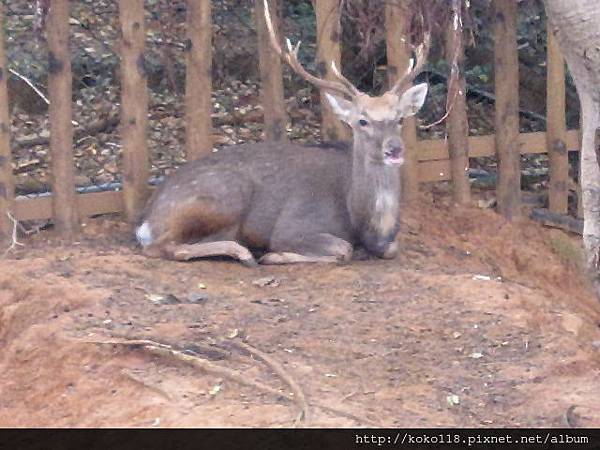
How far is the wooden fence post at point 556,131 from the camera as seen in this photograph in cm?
886

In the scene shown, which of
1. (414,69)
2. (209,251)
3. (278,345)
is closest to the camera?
(278,345)

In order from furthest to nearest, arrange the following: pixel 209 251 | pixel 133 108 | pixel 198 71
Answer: pixel 198 71
pixel 133 108
pixel 209 251

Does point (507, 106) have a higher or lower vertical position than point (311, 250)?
higher

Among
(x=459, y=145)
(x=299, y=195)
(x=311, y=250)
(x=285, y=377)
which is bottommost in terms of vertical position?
(x=285, y=377)

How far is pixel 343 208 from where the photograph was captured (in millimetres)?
7906

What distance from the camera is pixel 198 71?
798 centimetres

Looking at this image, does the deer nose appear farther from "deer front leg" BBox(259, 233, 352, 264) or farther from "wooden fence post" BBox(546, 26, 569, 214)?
"wooden fence post" BBox(546, 26, 569, 214)

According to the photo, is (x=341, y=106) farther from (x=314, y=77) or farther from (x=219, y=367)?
(x=219, y=367)

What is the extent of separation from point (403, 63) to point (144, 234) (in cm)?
216

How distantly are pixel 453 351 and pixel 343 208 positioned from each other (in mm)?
2310

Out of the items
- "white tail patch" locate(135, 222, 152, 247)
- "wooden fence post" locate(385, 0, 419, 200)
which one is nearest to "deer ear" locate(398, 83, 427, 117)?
"wooden fence post" locate(385, 0, 419, 200)

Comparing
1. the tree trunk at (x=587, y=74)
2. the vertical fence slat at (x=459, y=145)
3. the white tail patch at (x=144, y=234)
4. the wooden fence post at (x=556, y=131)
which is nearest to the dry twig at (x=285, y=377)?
the tree trunk at (x=587, y=74)

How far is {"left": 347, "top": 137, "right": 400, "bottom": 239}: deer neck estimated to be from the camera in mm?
7684

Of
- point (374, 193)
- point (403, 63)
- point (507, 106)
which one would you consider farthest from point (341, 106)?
point (507, 106)
